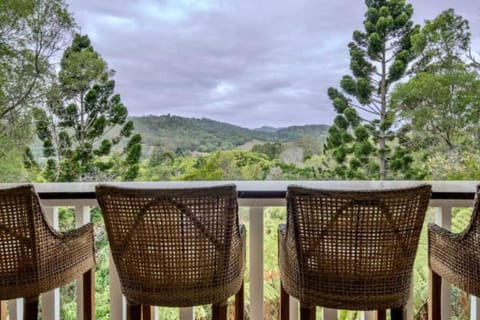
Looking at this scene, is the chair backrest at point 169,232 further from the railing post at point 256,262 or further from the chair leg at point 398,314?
the chair leg at point 398,314

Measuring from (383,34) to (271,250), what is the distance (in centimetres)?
650

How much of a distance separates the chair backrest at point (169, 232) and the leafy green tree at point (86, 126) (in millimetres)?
5829

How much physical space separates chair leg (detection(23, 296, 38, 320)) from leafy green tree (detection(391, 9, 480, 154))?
6718 mm

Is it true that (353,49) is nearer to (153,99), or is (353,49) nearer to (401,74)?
(401,74)

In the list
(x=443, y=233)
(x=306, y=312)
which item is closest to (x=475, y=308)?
(x=443, y=233)

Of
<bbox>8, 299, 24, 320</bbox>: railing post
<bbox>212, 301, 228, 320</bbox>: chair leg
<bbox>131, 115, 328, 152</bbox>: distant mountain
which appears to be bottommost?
<bbox>8, 299, 24, 320</bbox>: railing post

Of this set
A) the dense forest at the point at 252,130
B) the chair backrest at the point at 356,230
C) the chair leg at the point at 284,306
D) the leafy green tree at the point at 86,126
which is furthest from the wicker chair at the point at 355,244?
the leafy green tree at the point at 86,126

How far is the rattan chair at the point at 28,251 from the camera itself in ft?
3.72

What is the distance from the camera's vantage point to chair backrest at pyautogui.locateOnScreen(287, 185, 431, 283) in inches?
41.0

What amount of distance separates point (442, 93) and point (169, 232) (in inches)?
271

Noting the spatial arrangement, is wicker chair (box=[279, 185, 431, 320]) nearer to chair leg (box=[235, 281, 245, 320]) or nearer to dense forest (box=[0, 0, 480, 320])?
chair leg (box=[235, 281, 245, 320])

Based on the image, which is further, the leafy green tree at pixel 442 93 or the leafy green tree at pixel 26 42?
the leafy green tree at pixel 442 93

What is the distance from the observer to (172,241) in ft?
3.64

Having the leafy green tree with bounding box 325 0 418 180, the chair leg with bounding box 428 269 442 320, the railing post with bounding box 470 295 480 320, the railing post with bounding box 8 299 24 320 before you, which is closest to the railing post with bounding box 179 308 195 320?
the railing post with bounding box 8 299 24 320
